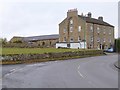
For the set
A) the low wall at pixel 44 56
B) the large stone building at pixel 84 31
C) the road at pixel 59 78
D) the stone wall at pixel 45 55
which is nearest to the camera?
the road at pixel 59 78

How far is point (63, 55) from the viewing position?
2092 inches

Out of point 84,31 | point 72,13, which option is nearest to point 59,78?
point 84,31

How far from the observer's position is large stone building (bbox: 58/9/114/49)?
90750mm

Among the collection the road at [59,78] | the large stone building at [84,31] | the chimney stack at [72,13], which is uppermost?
the chimney stack at [72,13]

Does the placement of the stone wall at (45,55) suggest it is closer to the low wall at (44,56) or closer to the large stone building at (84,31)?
the low wall at (44,56)

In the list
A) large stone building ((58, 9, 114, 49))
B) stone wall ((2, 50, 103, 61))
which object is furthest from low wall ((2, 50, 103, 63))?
large stone building ((58, 9, 114, 49))

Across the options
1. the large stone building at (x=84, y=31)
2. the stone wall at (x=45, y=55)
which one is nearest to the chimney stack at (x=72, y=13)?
the large stone building at (x=84, y=31)

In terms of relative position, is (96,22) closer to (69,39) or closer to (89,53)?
(69,39)

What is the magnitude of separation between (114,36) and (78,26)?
20.1m

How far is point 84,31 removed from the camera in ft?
294

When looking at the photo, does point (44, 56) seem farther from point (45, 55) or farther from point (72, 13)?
point (72, 13)

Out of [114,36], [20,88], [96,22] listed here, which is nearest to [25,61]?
[20,88]

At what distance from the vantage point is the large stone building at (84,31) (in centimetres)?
9075

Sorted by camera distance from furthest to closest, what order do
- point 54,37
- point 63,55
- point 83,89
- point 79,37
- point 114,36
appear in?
point 54,37 → point 114,36 → point 79,37 → point 63,55 → point 83,89
